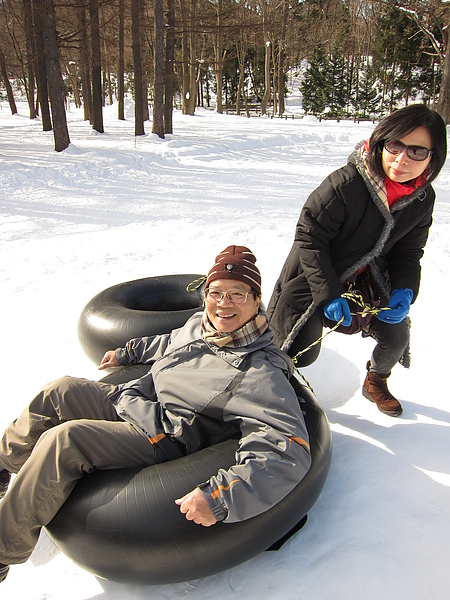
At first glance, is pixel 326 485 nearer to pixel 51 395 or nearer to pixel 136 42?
pixel 51 395

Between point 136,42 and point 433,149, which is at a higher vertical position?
point 136,42

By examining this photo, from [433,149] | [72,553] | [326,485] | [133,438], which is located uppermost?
[433,149]

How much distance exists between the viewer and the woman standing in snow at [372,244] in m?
2.10

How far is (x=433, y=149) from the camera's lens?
208 centimetres

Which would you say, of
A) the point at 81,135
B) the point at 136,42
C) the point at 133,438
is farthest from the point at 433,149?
the point at 81,135

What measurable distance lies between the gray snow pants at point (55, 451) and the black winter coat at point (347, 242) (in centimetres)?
107

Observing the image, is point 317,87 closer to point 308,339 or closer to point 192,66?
point 192,66

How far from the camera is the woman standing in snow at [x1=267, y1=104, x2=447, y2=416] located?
6.90 feet

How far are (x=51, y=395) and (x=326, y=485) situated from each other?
53.3 inches

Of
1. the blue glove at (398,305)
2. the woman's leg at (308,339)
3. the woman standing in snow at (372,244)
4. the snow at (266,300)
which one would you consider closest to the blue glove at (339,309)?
the woman standing in snow at (372,244)

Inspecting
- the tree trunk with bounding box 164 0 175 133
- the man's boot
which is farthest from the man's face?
the tree trunk with bounding box 164 0 175 133

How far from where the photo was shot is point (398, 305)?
244cm

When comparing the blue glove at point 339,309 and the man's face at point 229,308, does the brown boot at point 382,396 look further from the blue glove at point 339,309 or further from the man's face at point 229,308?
the man's face at point 229,308

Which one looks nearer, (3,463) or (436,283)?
(3,463)
